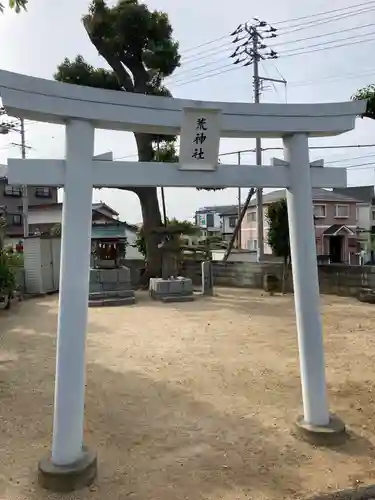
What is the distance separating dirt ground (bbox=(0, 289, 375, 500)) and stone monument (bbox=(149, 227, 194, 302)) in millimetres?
3603

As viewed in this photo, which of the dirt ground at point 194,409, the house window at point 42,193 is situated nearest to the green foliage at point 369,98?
the dirt ground at point 194,409

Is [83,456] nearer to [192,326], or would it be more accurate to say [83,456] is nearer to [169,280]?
[192,326]

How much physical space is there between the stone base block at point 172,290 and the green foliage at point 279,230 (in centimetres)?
278

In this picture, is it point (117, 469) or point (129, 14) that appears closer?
point (117, 469)

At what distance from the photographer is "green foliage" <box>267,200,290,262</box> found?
42.2 feet

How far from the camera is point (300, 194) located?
3.91m

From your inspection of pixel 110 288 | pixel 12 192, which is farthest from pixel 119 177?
pixel 12 192

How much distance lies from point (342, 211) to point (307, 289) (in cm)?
2591

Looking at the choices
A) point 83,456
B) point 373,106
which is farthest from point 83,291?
point 373,106

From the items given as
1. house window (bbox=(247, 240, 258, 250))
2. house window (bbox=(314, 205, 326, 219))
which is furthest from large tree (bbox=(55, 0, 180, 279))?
house window (bbox=(247, 240, 258, 250))

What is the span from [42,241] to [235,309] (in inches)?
275

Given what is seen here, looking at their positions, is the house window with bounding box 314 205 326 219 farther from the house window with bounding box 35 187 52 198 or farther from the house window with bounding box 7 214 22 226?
the house window with bounding box 7 214 22 226

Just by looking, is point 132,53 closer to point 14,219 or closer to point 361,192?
point 14,219

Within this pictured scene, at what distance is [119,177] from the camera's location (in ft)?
11.7
